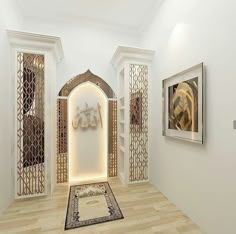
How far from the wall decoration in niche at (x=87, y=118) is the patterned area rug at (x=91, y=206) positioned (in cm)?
116

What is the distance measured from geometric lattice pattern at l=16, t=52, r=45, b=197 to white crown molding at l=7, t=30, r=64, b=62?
0.41 ft

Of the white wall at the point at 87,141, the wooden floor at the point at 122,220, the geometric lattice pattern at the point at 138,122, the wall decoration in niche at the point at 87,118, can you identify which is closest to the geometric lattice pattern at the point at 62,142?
the white wall at the point at 87,141

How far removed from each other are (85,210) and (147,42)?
3.16 meters

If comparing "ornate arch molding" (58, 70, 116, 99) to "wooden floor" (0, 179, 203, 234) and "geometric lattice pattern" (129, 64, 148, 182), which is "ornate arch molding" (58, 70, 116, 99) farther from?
"wooden floor" (0, 179, 203, 234)

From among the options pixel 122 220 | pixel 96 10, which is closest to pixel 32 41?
pixel 96 10

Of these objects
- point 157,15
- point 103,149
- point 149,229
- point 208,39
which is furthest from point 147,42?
point 149,229

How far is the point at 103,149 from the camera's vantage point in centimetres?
356

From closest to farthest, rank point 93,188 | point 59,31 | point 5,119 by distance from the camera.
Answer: point 5,119
point 93,188
point 59,31

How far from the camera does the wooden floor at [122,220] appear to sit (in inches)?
73.9

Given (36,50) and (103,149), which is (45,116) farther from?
(103,149)

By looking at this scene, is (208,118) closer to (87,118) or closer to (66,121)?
(87,118)

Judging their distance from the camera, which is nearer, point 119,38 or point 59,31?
point 59,31

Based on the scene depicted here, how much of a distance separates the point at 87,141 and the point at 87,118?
18.9 inches

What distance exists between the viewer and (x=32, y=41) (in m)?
2.45
